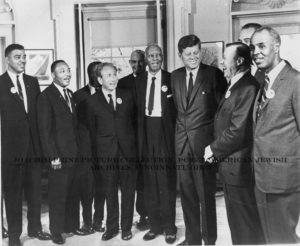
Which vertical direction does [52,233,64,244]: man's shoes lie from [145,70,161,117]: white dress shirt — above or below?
below

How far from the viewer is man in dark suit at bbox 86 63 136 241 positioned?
2.31 m

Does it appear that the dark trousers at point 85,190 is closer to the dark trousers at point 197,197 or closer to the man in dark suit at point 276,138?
the dark trousers at point 197,197

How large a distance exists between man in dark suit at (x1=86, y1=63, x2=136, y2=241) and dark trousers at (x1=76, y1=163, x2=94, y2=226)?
0.37 feet

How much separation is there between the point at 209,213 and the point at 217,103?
2.11 ft

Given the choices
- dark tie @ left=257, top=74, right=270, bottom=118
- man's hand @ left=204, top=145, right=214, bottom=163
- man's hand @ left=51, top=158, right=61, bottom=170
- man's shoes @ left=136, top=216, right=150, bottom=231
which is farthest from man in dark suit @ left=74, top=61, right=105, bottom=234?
dark tie @ left=257, top=74, right=270, bottom=118

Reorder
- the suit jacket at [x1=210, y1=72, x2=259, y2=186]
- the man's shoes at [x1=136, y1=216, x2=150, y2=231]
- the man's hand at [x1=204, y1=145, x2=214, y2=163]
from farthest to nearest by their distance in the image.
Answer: the man's shoes at [x1=136, y1=216, x2=150, y2=231], the man's hand at [x1=204, y1=145, x2=214, y2=163], the suit jacket at [x1=210, y1=72, x2=259, y2=186]

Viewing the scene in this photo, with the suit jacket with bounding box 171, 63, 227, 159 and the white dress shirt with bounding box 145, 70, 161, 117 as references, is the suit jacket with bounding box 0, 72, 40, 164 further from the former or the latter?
the suit jacket with bounding box 171, 63, 227, 159

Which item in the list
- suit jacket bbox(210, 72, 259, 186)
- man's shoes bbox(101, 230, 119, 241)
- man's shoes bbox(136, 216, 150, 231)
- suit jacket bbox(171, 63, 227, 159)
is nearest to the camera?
suit jacket bbox(210, 72, 259, 186)

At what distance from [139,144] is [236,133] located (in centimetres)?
69

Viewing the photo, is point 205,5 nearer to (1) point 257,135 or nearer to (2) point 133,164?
(1) point 257,135

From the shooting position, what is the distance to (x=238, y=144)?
191 centimetres

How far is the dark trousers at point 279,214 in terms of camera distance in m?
1.77

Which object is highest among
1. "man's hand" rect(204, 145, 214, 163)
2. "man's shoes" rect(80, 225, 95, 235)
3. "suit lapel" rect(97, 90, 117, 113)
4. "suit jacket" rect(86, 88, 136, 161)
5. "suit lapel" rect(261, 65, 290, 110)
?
"suit lapel" rect(261, 65, 290, 110)

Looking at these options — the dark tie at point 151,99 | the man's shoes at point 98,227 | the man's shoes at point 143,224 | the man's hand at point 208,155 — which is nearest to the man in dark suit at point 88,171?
the man's shoes at point 98,227
